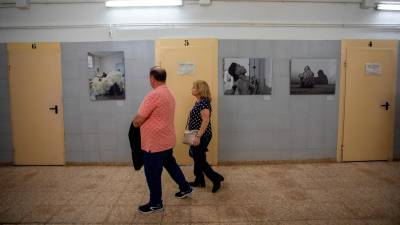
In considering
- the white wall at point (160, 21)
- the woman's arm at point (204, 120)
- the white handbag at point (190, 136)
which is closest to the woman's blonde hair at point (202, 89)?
the woman's arm at point (204, 120)

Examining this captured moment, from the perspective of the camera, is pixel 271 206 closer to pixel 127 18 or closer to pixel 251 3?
pixel 251 3

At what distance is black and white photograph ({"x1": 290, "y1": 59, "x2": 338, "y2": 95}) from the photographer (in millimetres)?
4758

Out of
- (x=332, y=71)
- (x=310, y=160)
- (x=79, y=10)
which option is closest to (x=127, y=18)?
(x=79, y=10)

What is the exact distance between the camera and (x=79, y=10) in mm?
4637

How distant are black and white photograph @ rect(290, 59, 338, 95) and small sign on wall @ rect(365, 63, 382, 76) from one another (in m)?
0.54

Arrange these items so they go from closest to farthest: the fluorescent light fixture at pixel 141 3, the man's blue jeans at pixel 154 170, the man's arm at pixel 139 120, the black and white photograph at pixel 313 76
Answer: the man's arm at pixel 139 120 → the man's blue jeans at pixel 154 170 → the fluorescent light fixture at pixel 141 3 → the black and white photograph at pixel 313 76

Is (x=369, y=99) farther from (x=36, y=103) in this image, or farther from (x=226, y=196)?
(x=36, y=103)

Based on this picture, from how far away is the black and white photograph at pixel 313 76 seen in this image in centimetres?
476

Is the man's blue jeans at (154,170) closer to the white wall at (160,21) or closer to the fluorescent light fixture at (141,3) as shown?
the white wall at (160,21)

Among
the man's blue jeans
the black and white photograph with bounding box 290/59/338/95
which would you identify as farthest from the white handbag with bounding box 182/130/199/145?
the black and white photograph with bounding box 290/59/338/95

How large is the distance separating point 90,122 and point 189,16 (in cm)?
244

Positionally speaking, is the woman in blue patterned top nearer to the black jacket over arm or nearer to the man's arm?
the black jacket over arm

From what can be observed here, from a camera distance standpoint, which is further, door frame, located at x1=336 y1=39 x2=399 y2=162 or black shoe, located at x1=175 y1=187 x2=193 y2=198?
door frame, located at x1=336 y1=39 x2=399 y2=162

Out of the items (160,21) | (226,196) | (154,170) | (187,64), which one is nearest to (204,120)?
(154,170)
